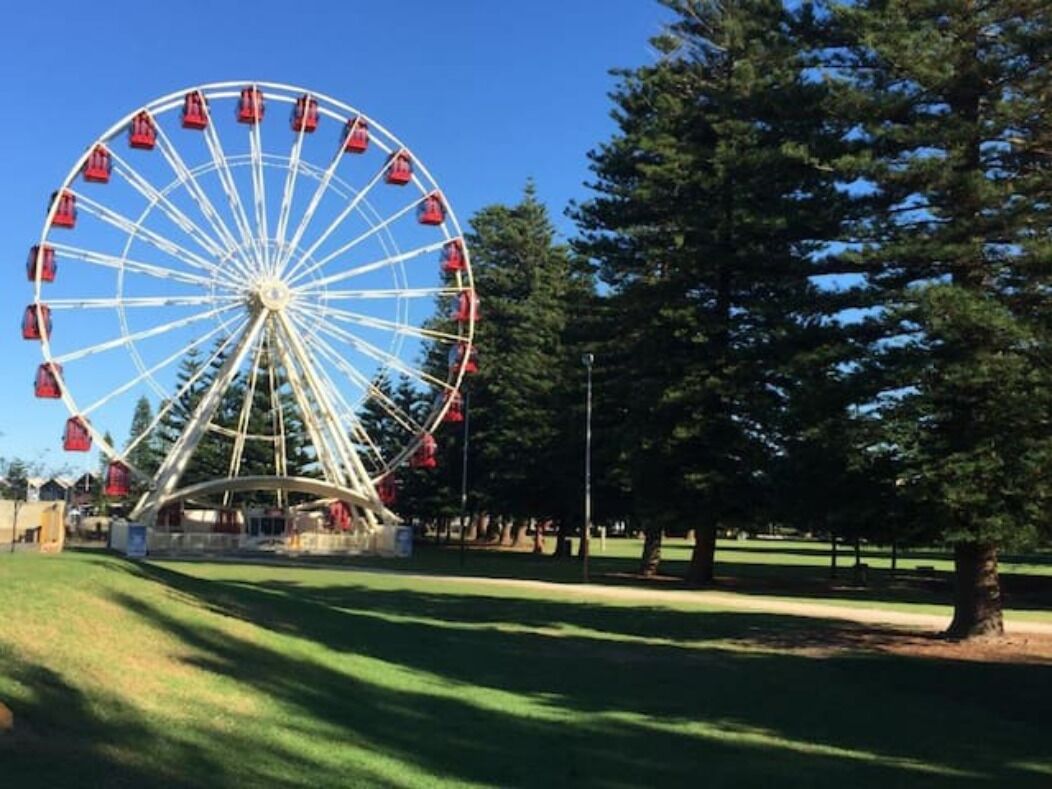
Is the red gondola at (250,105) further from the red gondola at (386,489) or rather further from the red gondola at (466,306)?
the red gondola at (386,489)

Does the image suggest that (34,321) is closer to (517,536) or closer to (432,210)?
(432,210)

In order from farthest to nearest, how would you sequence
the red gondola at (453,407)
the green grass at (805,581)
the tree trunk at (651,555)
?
the red gondola at (453,407)
the tree trunk at (651,555)
the green grass at (805,581)

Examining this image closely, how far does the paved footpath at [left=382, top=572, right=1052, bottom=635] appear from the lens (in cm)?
2507

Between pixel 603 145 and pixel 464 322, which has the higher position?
pixel 603 145

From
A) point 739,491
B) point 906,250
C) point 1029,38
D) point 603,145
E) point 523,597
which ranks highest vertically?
point 603,145

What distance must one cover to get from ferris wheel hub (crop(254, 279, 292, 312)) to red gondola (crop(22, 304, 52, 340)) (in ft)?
28.5

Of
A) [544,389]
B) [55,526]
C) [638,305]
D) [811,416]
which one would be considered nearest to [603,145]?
[638,305]

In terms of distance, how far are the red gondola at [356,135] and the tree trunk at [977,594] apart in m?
34.4

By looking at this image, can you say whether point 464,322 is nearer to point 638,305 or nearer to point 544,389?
point 544,389

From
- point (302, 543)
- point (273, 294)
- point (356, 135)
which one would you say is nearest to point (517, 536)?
point (302, 543)

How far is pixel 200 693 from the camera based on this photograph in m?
10.3

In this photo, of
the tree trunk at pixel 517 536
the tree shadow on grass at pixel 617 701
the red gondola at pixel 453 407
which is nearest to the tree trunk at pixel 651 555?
the red gondola at pixel 453 407

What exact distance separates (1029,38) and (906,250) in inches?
162

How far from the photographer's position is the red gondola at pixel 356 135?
48094 millimetres
